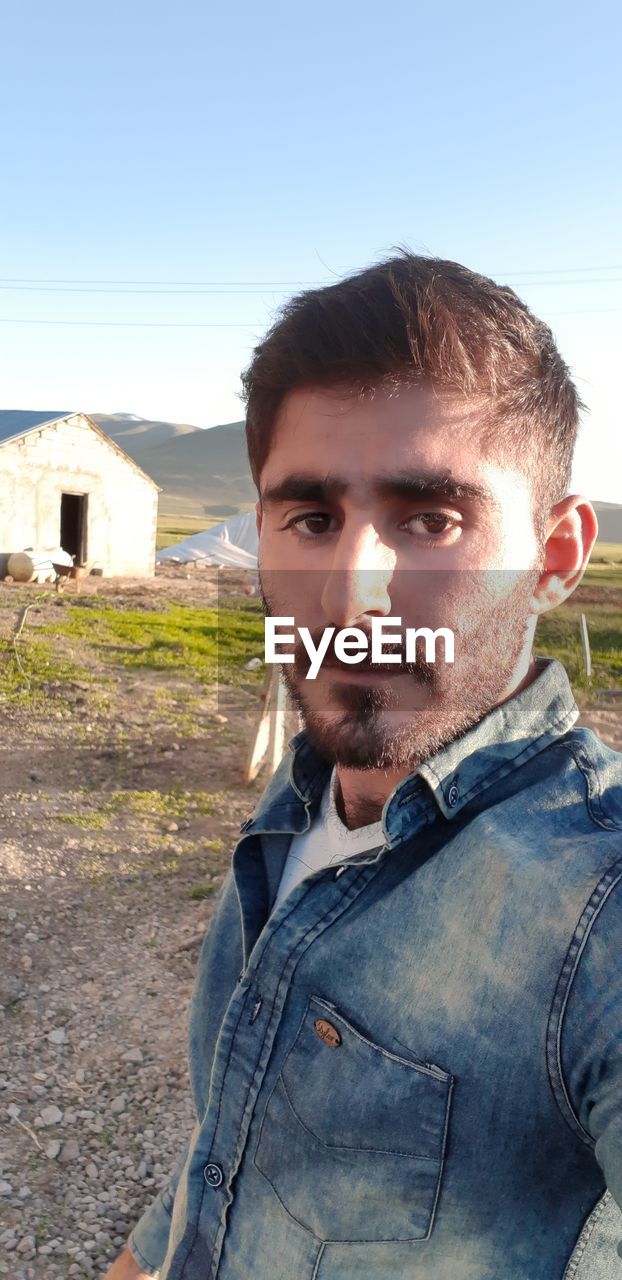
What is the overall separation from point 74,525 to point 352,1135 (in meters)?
23.6

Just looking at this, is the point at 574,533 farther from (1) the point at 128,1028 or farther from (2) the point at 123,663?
(2) the point at 123,663

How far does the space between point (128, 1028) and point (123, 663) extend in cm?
874

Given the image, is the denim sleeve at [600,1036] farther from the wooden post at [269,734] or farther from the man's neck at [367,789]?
the wooden post at [269,734]

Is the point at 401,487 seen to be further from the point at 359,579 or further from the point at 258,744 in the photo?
the point at 258,744

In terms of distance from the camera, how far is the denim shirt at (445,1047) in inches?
39.3

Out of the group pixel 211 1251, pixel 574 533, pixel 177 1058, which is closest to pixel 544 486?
pixel 574 533

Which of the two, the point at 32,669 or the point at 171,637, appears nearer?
the point at 32,669

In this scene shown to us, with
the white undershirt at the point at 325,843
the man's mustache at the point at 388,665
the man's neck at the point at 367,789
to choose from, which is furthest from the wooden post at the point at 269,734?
the man's mustache at the point at 388,665

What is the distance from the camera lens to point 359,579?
46.9 inches

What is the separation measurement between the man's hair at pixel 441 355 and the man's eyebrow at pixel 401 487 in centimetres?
7

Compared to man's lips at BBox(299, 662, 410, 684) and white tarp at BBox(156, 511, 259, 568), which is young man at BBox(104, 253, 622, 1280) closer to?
man's lips at BBox(299, 662, 410, 684)

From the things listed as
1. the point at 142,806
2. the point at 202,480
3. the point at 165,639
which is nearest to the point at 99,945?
the point at 142,806

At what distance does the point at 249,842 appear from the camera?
5.17ft

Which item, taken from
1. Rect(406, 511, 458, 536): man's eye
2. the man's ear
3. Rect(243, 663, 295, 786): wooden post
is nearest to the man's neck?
the man's ear
